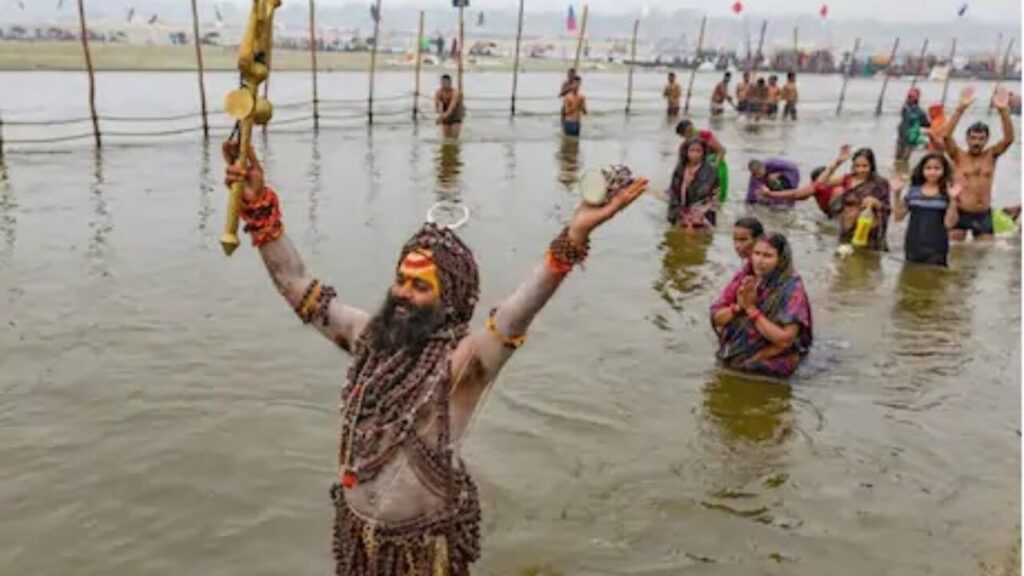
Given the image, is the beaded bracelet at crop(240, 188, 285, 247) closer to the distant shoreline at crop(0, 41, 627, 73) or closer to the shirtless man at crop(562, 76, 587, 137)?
the shirtless man at crop(562, 76, 587, 137)

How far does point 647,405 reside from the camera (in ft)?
20.7

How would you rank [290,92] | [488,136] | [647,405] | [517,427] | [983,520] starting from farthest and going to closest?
[290,92]
[488,136]
[647,405]
[517,427]
[983,520]

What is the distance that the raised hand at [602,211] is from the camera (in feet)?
8.42

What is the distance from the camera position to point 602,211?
2.58 meters

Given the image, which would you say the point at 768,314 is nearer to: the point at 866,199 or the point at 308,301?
the point at 308,301

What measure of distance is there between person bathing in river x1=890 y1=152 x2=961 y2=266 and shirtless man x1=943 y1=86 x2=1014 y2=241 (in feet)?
1.30

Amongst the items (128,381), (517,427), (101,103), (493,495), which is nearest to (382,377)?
(493,495)

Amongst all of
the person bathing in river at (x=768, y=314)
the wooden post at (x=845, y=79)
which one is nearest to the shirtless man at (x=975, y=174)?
the person bathing in river at (x=768, y=314)

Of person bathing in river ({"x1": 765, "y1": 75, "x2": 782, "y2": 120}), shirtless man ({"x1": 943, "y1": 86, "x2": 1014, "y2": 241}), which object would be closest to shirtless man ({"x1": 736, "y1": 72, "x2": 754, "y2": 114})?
person bathing in river ({"x1": 765, "y1": 75, "x2": 782, "y2": 120})

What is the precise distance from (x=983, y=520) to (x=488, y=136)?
58.5ft

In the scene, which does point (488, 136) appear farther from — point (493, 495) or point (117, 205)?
point (493, 495)

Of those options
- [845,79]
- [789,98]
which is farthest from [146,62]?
[789,98]

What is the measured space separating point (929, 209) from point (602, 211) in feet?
25.8

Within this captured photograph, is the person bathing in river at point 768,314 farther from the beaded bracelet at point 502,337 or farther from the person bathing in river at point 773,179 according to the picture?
the person bathing in river at point 773,179
